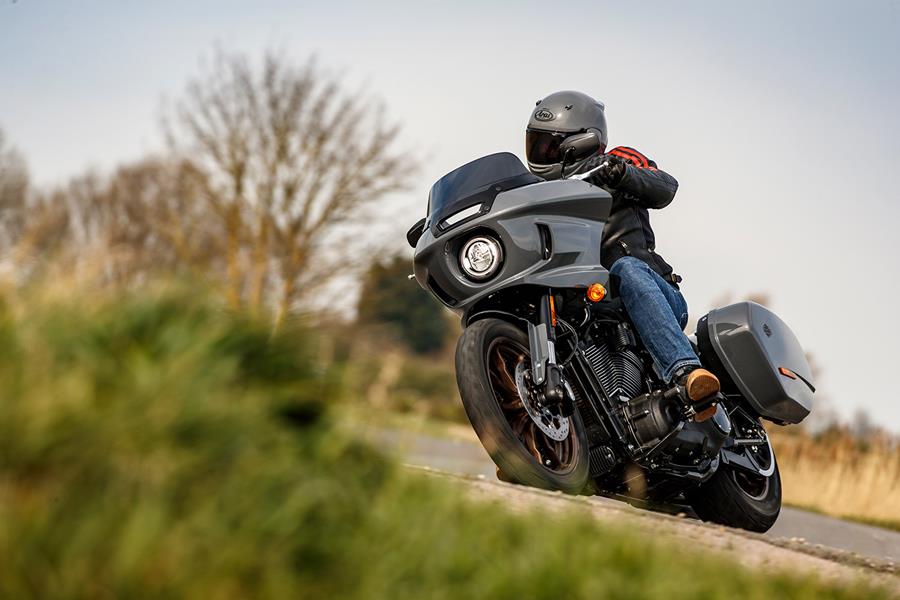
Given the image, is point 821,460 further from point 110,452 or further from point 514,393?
point 110,452

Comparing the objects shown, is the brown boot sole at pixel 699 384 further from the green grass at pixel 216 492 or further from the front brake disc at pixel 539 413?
the green grass at pixel 216 492

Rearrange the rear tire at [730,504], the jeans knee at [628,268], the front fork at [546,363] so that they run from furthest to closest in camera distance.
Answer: the rear tire at [730,504] → the jeans knee at [628,268] → the front fork at [546,363]

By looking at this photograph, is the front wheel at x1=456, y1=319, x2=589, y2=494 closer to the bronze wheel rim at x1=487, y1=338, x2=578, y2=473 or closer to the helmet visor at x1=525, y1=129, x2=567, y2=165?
the bronze wheel rim at x1=487, y1=338, x2=578, y2=473

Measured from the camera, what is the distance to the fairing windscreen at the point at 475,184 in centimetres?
488

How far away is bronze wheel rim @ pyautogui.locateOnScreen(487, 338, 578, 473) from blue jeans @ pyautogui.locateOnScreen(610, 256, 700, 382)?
59 cm

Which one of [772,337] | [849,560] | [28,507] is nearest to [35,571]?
[28,507]

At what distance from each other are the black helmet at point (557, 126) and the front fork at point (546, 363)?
0.91 m

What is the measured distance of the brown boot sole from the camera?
4.91m

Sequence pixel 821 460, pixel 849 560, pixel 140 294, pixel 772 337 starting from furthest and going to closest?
pixel 821 460, pixel 772 337, pixel 849 560, pixel 140 294

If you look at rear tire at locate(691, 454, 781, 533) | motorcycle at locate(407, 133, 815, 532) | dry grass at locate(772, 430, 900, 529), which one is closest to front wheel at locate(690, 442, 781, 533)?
rear tire at locate(691, 454, 781, 533)

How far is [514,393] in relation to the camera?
15.4 feet

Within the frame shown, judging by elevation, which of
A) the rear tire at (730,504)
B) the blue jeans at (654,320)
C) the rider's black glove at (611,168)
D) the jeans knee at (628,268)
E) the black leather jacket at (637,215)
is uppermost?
the rider's black glove at (611,168)

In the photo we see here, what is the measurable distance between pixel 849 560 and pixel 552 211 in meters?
1.84

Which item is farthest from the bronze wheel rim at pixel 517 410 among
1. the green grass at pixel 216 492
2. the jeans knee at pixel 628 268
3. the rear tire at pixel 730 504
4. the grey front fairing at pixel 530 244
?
the green grass at pixel 216 492
